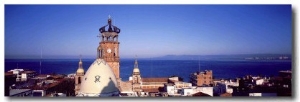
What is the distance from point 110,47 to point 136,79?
0.44m

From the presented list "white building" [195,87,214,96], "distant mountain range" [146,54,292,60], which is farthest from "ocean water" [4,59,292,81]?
"white building" [195,87,214,96]

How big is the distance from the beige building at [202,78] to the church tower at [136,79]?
1.80ft

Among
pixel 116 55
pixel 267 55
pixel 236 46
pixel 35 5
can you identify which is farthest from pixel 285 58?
pixel 35 5

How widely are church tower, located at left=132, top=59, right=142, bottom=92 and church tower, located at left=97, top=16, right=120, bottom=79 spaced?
176mm

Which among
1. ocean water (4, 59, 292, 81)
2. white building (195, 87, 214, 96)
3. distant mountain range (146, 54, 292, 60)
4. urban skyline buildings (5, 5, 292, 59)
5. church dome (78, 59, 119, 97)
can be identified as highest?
urban skyline buildings (5, 5, 292, 59)

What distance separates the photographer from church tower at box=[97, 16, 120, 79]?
540 centimetres

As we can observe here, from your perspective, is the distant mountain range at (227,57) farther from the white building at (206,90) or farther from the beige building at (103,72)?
→ the beige building at (103,72)

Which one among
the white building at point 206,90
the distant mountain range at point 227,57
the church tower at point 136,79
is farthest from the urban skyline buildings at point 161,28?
the white building at point 206,90

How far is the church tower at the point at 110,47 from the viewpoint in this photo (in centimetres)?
540

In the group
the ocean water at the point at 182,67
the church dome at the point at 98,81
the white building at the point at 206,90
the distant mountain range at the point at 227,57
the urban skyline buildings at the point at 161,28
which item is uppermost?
the urban skyline buildings at the point at 161,28

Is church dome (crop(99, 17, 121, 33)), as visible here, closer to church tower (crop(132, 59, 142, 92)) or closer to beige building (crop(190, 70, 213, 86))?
church tower (crop(132, 59, 142, 92))

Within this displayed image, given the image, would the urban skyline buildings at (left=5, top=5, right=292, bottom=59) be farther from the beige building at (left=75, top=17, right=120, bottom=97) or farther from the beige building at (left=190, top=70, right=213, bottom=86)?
the beige building at (left=190, top=70, right=213, bottom=86)

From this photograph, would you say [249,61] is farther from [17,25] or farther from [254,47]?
[17,25]

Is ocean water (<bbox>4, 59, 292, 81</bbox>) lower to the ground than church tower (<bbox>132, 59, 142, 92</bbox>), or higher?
higher
